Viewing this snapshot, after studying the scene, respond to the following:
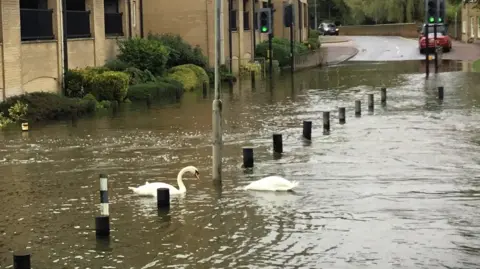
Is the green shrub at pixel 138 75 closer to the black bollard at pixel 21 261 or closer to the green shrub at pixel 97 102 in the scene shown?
the green shrub at pixel 97 102

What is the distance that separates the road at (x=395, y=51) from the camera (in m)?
64.1

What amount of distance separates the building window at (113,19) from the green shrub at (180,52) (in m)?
3.27

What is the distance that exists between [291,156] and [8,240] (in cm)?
814

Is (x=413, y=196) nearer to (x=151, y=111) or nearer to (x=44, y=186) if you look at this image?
(x=44, y=186)

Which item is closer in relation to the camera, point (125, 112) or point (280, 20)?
point (125, 112)

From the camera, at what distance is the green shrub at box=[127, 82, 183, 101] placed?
114 feet

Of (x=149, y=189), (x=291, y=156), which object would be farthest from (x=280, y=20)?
(x=149, y=189)

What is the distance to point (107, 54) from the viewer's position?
38.9 metres

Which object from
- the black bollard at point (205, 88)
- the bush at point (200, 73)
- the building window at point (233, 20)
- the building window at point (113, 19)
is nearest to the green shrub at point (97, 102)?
the black bollard at point (205, 88)

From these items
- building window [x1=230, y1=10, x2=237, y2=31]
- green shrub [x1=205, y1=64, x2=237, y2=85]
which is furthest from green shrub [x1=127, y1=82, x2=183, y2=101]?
building window [x1=230, y1=10, x2=237, y2=31]

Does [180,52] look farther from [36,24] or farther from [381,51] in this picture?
[381,51]

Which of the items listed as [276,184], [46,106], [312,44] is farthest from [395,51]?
[276,184]

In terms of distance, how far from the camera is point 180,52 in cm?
4516

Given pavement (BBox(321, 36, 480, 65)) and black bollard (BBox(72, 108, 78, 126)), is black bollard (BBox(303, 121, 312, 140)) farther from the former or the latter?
pavement (BBox(321, 36, 480, 65))
